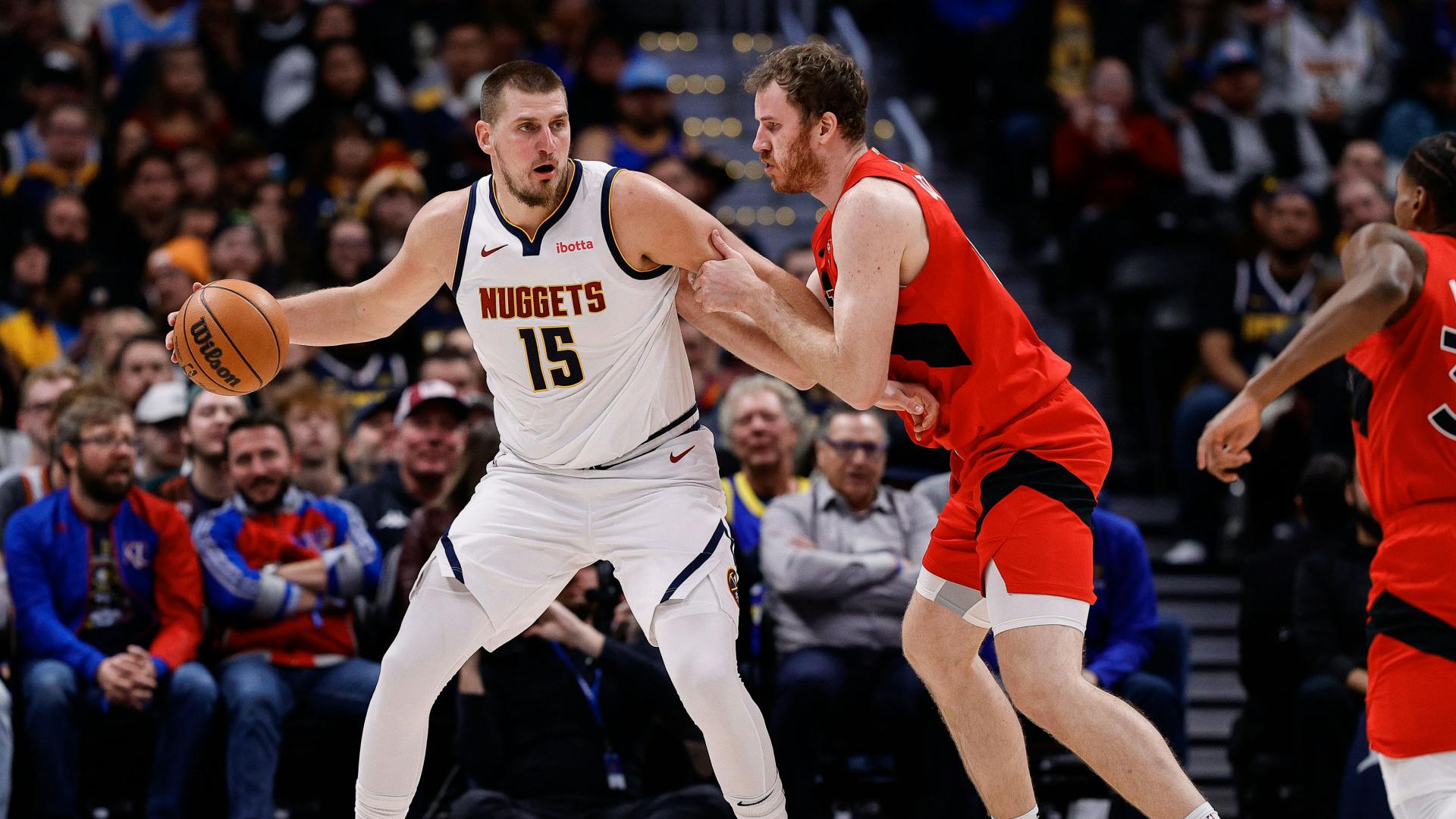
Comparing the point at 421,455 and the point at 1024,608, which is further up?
the point at 421,455

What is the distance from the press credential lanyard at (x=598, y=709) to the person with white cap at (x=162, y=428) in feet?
8.33

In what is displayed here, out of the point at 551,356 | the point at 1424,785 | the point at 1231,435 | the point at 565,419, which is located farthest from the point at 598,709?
the point at 1424,785

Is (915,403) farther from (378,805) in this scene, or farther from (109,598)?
(109,598)

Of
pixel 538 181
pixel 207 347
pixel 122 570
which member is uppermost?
pixel 538 181

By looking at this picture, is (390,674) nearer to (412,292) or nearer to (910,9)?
(412,292)

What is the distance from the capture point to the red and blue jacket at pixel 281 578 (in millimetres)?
6938

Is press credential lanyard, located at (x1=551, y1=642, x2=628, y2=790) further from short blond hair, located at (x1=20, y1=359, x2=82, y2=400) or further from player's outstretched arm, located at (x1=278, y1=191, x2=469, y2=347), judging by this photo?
short blond hair, located at (x1=20, y1=359, x2=82, y2=400)

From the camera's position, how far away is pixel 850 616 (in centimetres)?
707

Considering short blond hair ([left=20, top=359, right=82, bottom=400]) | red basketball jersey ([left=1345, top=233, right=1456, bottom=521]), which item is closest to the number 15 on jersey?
red basketball jersey ([left=1345, top=233, right=1456, bottom=521])

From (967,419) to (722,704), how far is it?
1.08m

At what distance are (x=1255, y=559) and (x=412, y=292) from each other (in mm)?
4458

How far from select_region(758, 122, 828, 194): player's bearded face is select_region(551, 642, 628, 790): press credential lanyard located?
2.59 meters

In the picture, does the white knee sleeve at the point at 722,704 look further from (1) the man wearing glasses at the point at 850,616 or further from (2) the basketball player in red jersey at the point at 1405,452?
(1) the man wearing glasses at the point at 850,616

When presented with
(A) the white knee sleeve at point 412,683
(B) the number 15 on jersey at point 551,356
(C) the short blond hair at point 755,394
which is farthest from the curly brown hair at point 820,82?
(C) the short blond hair at point 755,394
